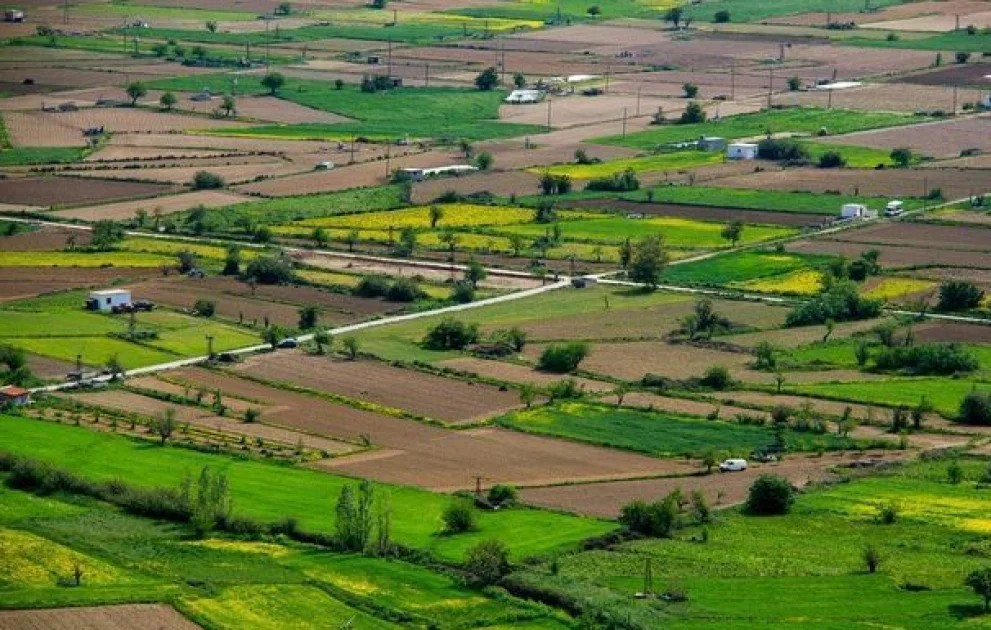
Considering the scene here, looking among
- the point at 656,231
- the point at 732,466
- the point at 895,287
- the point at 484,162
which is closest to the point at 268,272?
the point at 656,231

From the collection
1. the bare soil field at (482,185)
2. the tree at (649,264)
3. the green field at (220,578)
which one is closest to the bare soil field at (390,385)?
the green field at (220,578)

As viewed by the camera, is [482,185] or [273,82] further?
[273,82]

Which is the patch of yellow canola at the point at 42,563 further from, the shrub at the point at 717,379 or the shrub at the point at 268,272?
the shrub at the point at 268,272

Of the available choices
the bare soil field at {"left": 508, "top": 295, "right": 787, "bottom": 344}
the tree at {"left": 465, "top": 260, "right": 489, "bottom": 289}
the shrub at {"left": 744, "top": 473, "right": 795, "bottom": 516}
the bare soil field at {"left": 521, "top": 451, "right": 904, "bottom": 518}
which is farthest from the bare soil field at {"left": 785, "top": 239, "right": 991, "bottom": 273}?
the shrub at {"left": 744, "top": 473, "right": 795, "bottom": 516}

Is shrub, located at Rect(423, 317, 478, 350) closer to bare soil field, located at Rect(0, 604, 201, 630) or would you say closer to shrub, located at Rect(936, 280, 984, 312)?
shrub, located at Rect(936, 280, 984, 312)

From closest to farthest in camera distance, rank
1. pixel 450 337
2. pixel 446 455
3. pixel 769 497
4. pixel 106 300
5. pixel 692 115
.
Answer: pixel 769 497
pixel 446 455
pixel 450 337
pixel 106 300
pixel 692 115

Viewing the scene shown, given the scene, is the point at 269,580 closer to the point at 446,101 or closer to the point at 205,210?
the point at 205,210

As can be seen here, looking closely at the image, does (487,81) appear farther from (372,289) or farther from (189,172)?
(372,289)
